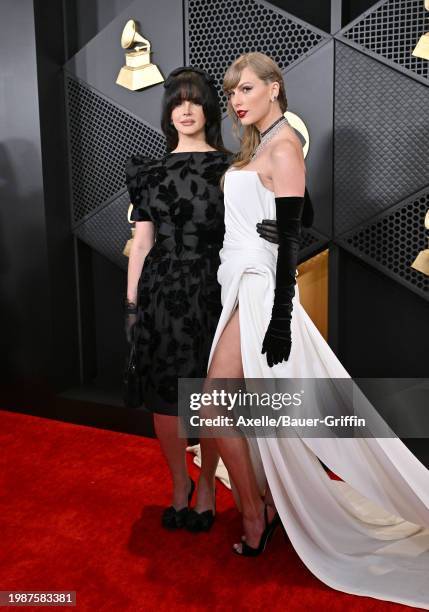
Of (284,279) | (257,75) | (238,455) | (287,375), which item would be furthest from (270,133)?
(238,455)

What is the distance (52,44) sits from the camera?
12.7 feet

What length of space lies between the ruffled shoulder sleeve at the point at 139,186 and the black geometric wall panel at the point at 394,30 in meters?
1.29

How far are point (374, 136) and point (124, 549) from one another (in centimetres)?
217

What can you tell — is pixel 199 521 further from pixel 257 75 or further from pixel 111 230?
pixel 111 230

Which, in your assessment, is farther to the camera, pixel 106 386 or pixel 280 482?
pixel 106 386

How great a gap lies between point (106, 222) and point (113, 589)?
226 cm

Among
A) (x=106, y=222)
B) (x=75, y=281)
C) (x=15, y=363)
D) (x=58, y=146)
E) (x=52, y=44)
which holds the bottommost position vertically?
(x=15, y=363)

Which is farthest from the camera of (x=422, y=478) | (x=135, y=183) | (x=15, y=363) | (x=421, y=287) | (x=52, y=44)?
(x=15, y=363)

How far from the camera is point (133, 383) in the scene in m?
2.70

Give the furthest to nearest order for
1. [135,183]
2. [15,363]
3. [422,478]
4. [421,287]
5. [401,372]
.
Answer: [15,363] → [401,372] → [421,287] → [135,183] → [422,478]

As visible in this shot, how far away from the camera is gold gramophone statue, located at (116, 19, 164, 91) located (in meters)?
3.62

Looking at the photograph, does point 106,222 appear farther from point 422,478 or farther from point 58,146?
point 422,478

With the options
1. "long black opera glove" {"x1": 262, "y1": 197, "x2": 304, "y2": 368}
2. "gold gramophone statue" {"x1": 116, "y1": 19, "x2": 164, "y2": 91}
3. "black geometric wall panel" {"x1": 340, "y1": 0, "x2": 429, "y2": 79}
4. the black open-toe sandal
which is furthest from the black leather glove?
"black geometric wall panel" {"x1": 340, "y1": 0, "x2": 429, "y2": 79}

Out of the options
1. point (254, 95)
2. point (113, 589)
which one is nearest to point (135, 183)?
point (254, 95)
